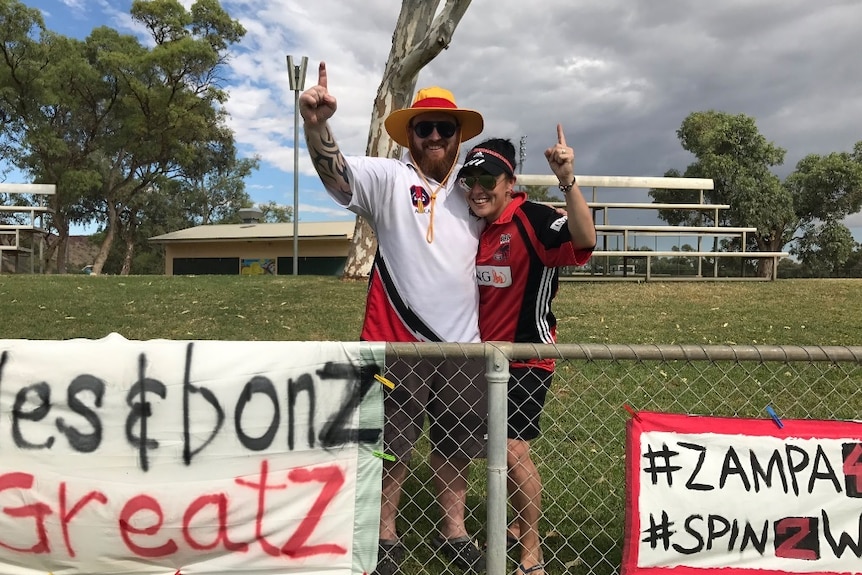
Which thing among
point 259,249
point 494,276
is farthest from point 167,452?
point 259,249

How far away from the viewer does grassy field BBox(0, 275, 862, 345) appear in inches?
264

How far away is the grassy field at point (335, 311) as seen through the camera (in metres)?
6.70

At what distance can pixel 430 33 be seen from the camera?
891 centimetres

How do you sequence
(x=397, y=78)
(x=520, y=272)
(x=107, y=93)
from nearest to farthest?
(x=520, y=272) → (x=397, y=78) → (x=107, y=93)

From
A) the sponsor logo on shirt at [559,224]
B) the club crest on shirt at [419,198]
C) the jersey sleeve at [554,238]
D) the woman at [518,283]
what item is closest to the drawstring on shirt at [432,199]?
the club crest on shirt at [419,198]

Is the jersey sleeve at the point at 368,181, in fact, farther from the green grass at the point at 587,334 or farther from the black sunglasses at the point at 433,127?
the green grass at the point at 587,334

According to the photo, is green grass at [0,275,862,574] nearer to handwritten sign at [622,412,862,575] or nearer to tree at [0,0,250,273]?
handwritten sign at [622,412,862,575]

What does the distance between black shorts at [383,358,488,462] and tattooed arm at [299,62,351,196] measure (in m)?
0.77

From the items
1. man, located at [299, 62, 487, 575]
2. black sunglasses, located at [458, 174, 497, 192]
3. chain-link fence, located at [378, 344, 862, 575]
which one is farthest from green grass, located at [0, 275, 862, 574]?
black sunglasses, located at [458, 174, 497, 192]

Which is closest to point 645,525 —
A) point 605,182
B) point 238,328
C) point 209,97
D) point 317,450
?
point 317,450

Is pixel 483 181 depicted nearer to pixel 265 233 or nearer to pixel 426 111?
pixel 426 111

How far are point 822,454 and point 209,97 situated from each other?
28.6 meters

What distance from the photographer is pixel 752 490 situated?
7.23 feet

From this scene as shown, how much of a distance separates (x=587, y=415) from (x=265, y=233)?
24.9 meters
